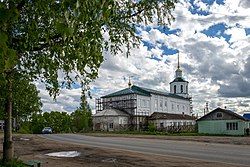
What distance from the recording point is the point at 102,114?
3378 inches

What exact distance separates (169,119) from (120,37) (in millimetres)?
80069

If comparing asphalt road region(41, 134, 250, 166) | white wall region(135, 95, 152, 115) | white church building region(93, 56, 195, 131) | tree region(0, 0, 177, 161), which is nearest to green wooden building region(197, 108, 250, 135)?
white church building region(93, 56, 195, 131)

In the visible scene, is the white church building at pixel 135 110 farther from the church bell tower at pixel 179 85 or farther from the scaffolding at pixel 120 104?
the church bell tower at pixel 179 85

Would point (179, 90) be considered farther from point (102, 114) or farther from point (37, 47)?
point (37, 47)

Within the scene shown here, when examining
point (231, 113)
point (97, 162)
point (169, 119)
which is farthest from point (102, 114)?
point (97, 162)

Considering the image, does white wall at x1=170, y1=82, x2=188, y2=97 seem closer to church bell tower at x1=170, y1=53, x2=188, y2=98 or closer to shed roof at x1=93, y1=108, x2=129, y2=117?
church bell tower at x1=170, y1=53, x2=188, y2=98

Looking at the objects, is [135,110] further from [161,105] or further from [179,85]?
[179,85]

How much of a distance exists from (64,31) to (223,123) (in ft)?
216

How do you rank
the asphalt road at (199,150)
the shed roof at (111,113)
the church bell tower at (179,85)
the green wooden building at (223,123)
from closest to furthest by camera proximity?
the asphalt road at (199,150) → the green wooden building at (223,123) → the shed roof at (111,113) → the church bell tower at (179,85)

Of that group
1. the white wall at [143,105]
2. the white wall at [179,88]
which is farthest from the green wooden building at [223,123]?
the white wall at [179,88]

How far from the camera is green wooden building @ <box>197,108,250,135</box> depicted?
6450 centimetres

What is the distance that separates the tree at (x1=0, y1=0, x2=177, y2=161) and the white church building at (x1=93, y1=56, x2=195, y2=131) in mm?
74629

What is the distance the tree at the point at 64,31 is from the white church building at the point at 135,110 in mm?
74629

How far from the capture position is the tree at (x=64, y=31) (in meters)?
3.53
